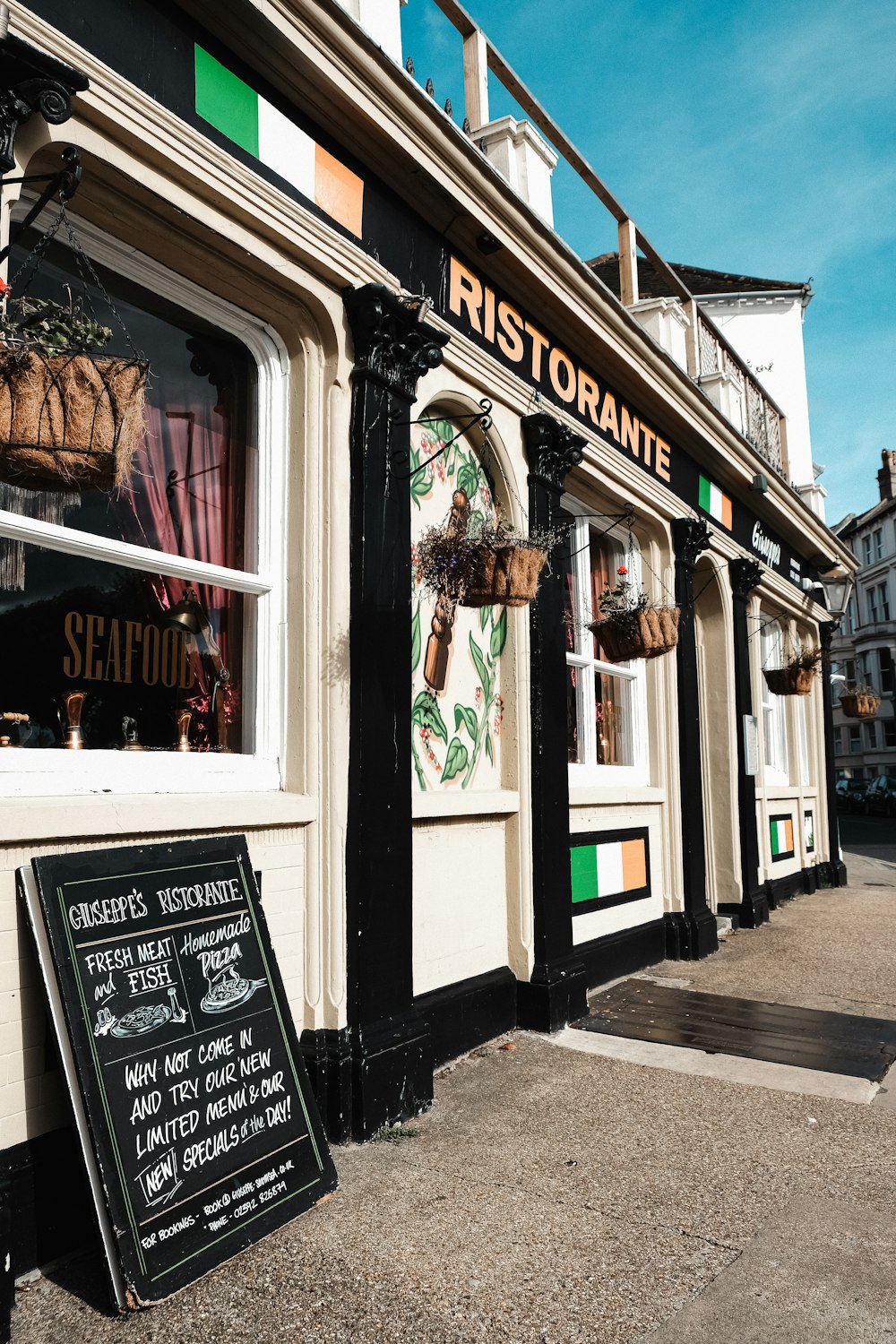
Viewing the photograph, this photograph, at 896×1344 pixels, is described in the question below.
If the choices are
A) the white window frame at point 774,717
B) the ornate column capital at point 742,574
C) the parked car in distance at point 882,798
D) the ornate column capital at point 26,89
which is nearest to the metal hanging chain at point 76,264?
the ornate column capital at point 26,89

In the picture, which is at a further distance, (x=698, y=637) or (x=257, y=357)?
(x=698, y=637)

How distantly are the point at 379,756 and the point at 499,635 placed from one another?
165 centimetres

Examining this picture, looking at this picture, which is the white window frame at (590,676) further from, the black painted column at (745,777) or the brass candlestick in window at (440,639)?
the black painted column at (745,777)

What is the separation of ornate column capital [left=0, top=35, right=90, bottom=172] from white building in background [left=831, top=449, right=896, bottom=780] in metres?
46.4

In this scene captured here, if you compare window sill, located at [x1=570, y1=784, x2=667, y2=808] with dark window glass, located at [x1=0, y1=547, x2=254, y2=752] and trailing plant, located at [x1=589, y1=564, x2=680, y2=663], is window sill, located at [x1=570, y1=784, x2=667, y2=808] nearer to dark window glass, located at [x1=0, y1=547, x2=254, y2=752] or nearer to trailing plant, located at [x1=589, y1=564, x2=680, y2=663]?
trailing plant, located at [x1=589, y1=564, x2=680, y2=663]

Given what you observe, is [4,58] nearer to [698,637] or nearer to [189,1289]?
[189,1289]

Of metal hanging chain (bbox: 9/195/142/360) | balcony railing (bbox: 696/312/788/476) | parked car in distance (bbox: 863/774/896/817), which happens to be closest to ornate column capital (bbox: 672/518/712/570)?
balcony railing (bbox: 696/312/788/476)

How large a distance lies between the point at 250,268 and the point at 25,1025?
2.97m

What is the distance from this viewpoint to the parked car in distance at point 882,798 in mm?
33375

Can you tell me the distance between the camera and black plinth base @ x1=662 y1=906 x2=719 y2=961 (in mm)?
7531

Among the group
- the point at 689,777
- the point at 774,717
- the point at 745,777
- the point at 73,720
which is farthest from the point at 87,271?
the point at 774,717

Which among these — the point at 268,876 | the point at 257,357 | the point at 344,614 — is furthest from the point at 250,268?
the point at 268,876

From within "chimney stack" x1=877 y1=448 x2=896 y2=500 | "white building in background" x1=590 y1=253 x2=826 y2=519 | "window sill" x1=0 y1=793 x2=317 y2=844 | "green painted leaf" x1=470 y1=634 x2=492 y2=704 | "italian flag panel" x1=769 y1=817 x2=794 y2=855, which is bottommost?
"italian flag panel" x1=769 y1=817 x2=794 y2=855

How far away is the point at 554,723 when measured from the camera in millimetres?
5863
